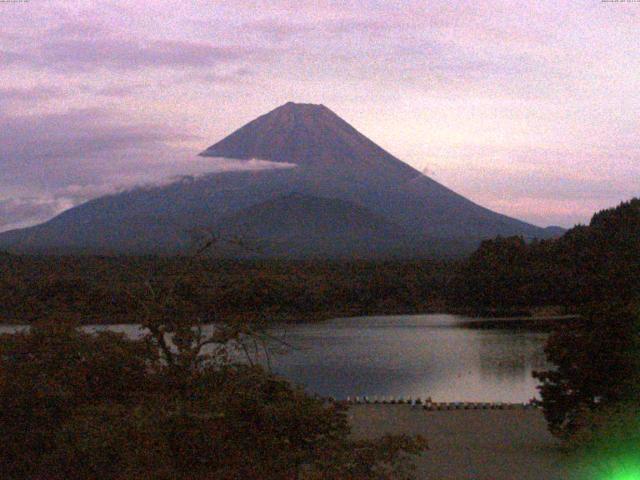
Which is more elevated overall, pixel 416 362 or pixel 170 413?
pixel 170 413

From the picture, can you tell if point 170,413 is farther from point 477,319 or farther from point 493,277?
point 493,277

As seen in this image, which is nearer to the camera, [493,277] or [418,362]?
[418,362]

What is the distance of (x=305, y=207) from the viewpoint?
90.0 meters

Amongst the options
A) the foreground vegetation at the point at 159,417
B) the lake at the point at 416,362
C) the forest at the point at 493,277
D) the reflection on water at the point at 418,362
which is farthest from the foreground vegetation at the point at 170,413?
the forest at the point at 493,277

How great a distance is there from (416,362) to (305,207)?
67.5m

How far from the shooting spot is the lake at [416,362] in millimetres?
18500

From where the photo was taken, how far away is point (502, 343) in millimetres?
26688

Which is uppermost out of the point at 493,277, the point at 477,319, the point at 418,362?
the point at 493,277

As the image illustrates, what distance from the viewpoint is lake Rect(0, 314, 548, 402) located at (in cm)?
1850

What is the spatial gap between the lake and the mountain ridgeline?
41067mm

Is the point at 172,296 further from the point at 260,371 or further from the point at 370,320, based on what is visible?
the point at 370,320

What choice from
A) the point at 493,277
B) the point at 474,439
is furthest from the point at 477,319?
the point at 474,439

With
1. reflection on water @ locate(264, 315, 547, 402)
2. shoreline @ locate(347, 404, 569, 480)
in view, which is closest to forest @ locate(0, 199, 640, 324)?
reflection on water @ locate(264, 315, 547, 402)

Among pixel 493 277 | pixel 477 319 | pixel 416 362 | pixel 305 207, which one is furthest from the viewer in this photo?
pixel 305 207
